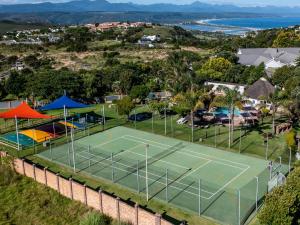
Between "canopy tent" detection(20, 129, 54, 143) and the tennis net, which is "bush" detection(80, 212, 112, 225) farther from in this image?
"canopy tent" detection(20, 129, 54, 143)

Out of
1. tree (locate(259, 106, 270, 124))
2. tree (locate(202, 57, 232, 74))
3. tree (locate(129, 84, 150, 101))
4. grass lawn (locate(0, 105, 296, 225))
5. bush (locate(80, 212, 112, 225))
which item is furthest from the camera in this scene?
tree (locate(202, 57, 232, 74))

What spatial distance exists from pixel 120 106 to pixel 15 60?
61.8 metres

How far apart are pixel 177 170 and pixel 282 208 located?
1162 centimetres

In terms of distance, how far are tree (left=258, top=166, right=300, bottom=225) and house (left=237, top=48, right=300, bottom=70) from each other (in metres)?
51.8

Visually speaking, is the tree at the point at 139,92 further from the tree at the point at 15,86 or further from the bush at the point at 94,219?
the bush at the point at 94,219

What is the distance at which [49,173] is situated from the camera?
1039 inches

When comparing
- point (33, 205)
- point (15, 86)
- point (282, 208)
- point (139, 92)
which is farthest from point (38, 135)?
point (282, 208)

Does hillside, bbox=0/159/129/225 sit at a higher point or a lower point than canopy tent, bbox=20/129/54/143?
lower

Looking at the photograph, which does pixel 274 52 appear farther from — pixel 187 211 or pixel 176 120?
pixel 187 211

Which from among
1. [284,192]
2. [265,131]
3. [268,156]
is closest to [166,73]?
[265,131]

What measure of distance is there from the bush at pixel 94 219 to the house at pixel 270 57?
5231cm

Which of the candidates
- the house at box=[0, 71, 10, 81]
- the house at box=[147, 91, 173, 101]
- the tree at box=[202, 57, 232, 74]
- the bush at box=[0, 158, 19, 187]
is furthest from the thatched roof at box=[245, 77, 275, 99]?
the house at box=[0, 71, 10, 81]

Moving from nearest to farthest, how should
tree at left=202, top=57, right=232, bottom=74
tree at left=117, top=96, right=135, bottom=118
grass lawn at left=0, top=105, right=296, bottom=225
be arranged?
grass lawn at left=0, top=105, right=296, bottom=225 < tree at left=117, top=96, right=135, bottom=118 < tree at left=202, top=57, right=232, bottom=74

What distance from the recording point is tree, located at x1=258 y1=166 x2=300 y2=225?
1773cm
